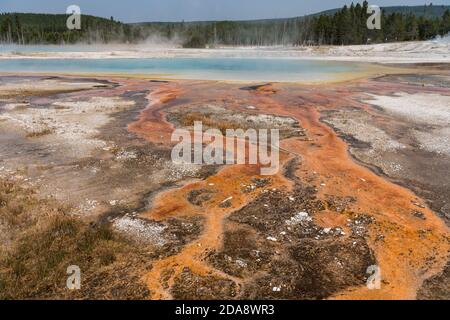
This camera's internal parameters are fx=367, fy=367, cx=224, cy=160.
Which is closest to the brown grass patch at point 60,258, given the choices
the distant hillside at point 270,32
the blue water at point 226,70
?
the blue water at point 226,70

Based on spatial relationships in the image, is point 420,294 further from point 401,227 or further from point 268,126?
point 268,126

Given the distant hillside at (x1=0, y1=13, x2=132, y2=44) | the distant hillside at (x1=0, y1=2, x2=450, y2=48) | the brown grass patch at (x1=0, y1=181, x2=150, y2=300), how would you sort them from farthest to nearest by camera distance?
the distant hillside at (x1=0, y1=13, x2=132, y2=44), the distant hillside at (x1=0, y1=2, x2=450, y2=48), the brown grass patch at (x1=0, y1=181, x2=150, y2=300)

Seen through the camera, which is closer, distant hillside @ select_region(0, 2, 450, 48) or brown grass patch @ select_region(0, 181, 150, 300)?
brown grass patch @ select_region(0, 181, 150, 300)

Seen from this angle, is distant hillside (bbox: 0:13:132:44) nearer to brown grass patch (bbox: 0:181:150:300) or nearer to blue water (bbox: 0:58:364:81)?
blue water (bbox: 0:58:364:81)

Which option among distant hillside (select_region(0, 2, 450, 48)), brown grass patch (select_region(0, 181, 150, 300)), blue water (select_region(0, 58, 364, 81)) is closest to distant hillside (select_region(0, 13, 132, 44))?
distant hillside (select_region(0, 2, 450, 48))

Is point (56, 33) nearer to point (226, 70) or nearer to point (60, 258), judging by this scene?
point (226, 70)

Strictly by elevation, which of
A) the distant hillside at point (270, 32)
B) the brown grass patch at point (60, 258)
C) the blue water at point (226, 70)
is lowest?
the brown grass patch at point (60, 258)

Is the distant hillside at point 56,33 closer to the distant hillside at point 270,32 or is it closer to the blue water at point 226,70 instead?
the distant hillside at point 270,32
